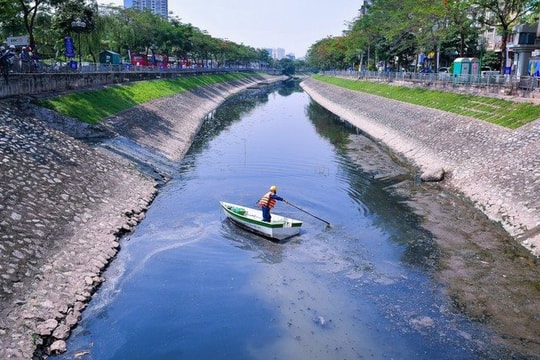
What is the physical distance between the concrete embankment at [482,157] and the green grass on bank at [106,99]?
83.3ft

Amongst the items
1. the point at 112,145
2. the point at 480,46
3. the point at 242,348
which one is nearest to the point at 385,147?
the point at 112,145

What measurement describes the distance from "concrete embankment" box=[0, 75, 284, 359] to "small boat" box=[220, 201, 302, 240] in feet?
15.8

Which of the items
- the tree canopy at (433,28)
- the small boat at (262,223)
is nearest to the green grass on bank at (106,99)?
the small boat at (262,223)

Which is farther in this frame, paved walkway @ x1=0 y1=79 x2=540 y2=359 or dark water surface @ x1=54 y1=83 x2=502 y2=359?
paved walkway @ x1=0 y1=79 x2=540 y2=359

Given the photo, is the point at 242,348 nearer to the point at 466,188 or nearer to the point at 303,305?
the point at 303,305

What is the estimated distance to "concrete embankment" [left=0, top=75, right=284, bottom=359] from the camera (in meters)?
13.8

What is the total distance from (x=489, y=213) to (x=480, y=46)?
6732 centimetres

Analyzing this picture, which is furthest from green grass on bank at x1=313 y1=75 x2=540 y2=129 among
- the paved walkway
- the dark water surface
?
the dark water surface

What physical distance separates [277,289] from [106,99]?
31711 mm

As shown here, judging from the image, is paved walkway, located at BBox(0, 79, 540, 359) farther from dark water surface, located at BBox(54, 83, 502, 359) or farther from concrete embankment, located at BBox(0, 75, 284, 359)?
dark water surface, located at BBox(54, 83, 502, 359)

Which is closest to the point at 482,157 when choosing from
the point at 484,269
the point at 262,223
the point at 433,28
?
the point at 484,269

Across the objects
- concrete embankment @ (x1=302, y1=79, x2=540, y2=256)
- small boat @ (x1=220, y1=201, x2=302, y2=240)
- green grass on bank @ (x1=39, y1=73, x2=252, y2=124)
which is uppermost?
green grass on bank @ (x1=39, y1=73, x2=252, y2=124)

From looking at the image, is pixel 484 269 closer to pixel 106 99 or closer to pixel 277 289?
pixel 277 289

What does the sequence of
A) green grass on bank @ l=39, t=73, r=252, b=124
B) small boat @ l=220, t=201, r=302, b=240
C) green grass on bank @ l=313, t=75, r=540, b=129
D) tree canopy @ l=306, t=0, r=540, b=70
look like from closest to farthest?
small boat @ l=220, t=201, r=302, b=240
green grass on bank @ l=313, t=75, r=540, b=129
green grass on bank @ l=39, t=73, r=252, b=124
tree canopy @ l=306, t=0, r=540, b=70
